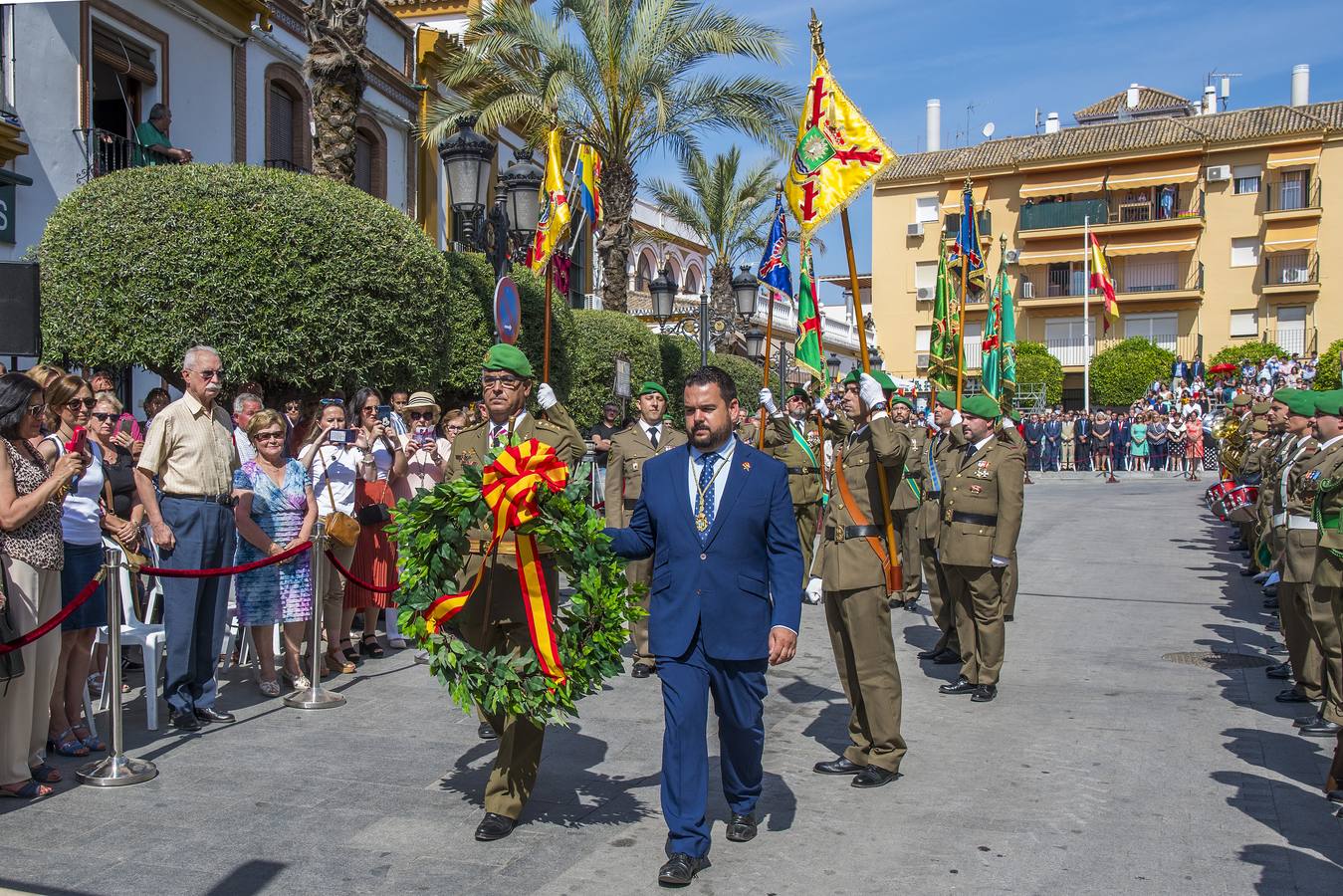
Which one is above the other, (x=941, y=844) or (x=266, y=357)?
(x=266, y=357)

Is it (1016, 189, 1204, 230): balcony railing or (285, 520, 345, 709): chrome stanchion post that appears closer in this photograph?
(285, 520, 345, 709): chrome stanchion post

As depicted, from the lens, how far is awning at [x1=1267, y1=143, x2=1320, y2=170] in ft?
176

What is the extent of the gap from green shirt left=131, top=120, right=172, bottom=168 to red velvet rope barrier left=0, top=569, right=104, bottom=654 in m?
10.9

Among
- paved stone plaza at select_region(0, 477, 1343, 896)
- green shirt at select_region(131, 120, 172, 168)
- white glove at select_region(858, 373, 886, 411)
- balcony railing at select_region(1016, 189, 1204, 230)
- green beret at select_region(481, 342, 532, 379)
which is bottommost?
paved stone plaza at select_region(0, 477, 1343, 896)

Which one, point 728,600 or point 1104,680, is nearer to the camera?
point 728,600

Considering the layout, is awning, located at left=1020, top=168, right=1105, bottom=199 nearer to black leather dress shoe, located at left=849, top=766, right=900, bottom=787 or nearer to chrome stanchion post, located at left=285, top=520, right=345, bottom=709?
chrome stanchion post, located at left=285, top=520, right=345, bottom=709

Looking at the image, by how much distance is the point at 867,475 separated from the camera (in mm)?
6707

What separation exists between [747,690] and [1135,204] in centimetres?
5839

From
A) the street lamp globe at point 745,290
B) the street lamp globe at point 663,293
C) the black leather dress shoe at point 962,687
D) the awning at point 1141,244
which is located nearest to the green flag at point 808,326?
the black leather dress shoe at point 962,687

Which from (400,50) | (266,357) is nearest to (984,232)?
(400,50)

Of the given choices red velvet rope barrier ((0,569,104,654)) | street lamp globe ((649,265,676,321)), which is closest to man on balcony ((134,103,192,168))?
street lamp globe ((649,265,676,321))

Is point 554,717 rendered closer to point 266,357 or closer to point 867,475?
point 867,475

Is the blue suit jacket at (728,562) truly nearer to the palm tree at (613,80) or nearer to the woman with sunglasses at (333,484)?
the woman with sunglasses at (333,484)

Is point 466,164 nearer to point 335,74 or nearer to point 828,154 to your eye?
point 335,74
